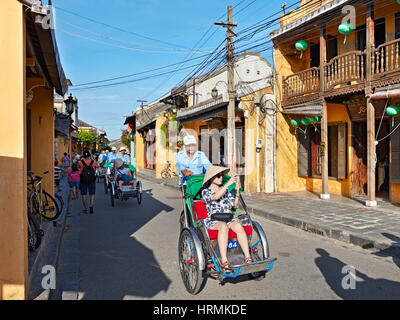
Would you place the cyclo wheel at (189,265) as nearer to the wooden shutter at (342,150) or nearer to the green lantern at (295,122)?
the wooden shutter at (342,150)

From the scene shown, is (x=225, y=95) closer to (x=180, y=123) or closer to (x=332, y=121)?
(x=332, y=121)

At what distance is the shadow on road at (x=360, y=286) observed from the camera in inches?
152

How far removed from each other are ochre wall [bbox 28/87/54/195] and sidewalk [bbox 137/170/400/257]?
5.68 metres

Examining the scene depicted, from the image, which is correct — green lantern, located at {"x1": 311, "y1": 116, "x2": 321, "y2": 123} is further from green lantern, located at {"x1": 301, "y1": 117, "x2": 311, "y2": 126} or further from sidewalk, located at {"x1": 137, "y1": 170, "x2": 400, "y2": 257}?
sidewalk, located at {"x1": 137, "y1": 170, "x2": 400, "y2": 257}

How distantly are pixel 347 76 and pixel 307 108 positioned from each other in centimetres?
169

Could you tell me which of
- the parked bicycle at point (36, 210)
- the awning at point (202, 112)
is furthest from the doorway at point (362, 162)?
the parked bicycle at point (36, 210)

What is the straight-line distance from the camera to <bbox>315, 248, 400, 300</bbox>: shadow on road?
3865mm

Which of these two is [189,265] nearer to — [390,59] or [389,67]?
[389,67]

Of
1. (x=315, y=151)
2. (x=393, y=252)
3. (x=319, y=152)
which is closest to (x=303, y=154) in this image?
(x=315, y=151)

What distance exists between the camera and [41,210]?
269 inches

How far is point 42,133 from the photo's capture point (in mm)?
8320

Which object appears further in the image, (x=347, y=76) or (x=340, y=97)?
(x=340, y=97)
